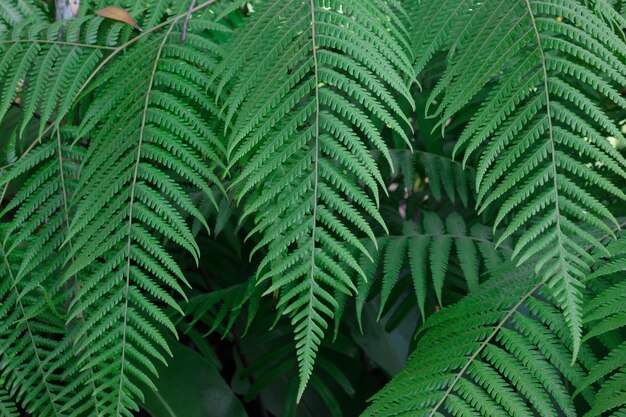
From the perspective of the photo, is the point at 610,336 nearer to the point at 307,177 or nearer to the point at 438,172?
the point at 307,177

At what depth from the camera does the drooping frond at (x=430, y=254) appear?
3.45ft

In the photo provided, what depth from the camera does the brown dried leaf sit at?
1.00 metres

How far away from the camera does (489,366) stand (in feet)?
2.62

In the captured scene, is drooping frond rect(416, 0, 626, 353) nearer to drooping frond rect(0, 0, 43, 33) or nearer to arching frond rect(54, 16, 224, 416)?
arching frond rect(54, 16, 224, 416)

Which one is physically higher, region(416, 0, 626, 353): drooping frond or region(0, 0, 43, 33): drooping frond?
region(0, 0, 43, 33): drooping frond

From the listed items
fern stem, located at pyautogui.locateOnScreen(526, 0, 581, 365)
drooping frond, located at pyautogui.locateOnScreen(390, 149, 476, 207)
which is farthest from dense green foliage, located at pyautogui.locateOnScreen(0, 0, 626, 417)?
drooping frond, located at pyautogui.locateOnScreen(390, 149, 476, 207)

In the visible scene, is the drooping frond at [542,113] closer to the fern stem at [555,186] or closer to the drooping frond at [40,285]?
the fern stem at [555,186]

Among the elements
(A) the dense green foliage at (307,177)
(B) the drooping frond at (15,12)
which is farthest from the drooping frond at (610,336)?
(B) the drooping frond at (15,12)

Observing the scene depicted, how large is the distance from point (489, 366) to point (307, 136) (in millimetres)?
349

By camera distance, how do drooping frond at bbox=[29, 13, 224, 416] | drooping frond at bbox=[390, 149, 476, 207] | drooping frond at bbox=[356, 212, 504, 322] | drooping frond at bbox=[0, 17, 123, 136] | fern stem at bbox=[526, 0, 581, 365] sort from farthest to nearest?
drooping frond at bbox=[390, 149, 476, 207] → drooping frond at bbox=[356, 212, 504, 322] → drooping frond at bbox=[0, 17, 123, 136] → drooping frond at bbox=[29, 13, 224, 416] → fern stem at bbox=[526, 0, 581, 365]

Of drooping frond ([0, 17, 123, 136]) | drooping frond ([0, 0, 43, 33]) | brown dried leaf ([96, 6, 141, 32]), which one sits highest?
drooping frond ([0, 0, 43, 33])

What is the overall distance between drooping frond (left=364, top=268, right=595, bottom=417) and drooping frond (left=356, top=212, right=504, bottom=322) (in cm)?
14

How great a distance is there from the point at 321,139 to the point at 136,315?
313 millimetres

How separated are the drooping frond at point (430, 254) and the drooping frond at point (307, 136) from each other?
0.89ft
